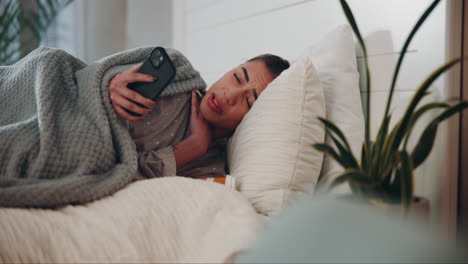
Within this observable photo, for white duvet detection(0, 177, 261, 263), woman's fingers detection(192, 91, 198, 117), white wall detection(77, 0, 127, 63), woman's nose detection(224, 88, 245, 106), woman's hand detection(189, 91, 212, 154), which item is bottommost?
white duvet detection(0, 177, 261, 263)

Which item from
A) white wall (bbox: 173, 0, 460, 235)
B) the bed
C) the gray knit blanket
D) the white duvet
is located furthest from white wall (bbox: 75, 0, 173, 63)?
the white duvet

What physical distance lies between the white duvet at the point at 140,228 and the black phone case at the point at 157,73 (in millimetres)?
332

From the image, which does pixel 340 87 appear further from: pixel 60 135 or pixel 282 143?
pixel 60 135

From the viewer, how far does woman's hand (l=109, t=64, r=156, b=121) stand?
41.1 inches

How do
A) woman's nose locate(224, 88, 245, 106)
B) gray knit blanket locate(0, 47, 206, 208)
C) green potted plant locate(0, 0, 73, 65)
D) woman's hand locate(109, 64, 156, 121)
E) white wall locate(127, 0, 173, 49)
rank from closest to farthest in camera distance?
gray knit blanket locate(0, 47, 206, 208)
woman's hand locate(109, 64, 156, 121)
woman's nose locate(224, 88, 245, 106)
green potted plant locate(0, 0, 73, 65)
white wall locate(127, 0, 173, 49)

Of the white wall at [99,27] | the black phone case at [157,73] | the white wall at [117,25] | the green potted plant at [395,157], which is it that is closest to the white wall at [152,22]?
the white wall at [117,25]

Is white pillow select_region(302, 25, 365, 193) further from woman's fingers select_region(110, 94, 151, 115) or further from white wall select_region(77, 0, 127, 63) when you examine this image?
white wall select_region(77, 0, 127, 63)

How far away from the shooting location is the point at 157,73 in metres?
1.07

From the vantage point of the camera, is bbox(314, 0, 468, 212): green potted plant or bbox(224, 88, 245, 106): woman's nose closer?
bbox(314, 0, 468, 212): green potted plant

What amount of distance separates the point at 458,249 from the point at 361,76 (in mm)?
864

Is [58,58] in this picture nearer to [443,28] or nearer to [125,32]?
[443,28]

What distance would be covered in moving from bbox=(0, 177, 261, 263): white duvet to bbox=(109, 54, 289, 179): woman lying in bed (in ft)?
0.99

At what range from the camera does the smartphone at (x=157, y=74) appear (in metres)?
1.06

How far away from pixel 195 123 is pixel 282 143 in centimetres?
37
